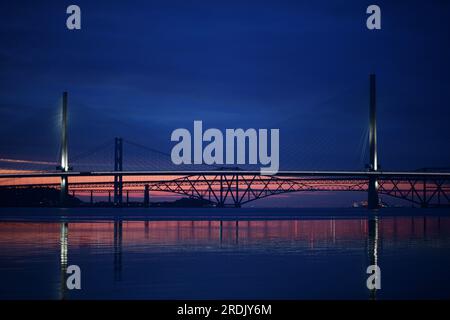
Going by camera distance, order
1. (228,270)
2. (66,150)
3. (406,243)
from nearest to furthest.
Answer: (228,270)
(406,243)
(66,150)

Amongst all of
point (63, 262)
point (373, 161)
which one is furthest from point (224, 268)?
point (373, 161)

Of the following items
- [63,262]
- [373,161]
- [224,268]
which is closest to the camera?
[224,268]

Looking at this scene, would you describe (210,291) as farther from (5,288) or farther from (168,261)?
(168,261)

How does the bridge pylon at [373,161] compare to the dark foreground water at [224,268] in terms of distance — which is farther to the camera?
the bridge pylon at [373,161]

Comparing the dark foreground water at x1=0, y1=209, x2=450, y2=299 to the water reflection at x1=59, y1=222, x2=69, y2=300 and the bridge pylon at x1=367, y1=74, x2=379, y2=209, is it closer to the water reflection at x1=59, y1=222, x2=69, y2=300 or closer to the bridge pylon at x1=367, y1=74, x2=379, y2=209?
the water reflection at x1=59, y1=222, x2=69, y2=300

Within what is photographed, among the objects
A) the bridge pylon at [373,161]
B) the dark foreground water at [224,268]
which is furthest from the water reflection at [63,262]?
the bridge pylon at [373,161]

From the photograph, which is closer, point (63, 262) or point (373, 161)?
point (63, 262)

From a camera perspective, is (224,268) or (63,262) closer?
(224,268)

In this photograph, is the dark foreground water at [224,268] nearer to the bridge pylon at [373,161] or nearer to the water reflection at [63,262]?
the water reflection at [63,262]

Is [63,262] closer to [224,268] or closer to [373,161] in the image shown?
[224,268]

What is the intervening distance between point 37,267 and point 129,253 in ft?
13.6

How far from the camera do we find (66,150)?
70812mm

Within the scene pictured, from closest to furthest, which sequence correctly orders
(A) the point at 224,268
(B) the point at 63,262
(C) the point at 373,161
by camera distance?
1. (A) the point at 224,268
2. (B) the point at 63,262
3. (C) the point at 373,161
